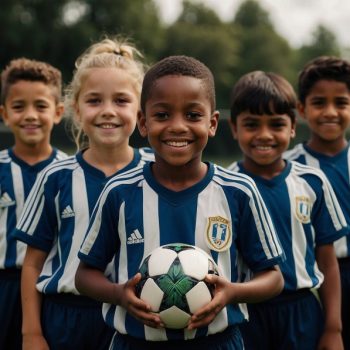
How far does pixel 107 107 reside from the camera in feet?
11.6

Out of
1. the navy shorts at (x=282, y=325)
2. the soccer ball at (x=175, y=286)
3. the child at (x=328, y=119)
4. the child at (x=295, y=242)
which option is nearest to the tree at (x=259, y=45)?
the child at (x=328, y=119)

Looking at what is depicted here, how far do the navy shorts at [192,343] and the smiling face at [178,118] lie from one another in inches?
29.4

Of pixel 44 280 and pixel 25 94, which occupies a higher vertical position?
pixel 25 94

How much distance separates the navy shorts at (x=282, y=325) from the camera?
11.4 feet

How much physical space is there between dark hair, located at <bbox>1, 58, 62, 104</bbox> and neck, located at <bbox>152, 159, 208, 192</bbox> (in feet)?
5.55

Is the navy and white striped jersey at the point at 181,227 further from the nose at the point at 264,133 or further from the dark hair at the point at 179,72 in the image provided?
the nose at the point at 264,133

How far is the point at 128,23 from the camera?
47.9 m

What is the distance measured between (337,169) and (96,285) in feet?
6.51

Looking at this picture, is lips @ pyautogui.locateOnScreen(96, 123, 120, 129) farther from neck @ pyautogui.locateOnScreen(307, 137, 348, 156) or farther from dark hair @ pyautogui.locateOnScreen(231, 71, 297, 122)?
neck @ pyautogui.locateOnScreen(307, 137, 348, 156)

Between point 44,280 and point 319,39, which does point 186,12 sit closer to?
point 319,39

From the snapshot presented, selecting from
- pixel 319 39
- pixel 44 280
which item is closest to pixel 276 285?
pixel 44 280

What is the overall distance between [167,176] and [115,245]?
377mm

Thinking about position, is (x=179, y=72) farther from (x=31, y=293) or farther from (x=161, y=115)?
(x=31, y=293)

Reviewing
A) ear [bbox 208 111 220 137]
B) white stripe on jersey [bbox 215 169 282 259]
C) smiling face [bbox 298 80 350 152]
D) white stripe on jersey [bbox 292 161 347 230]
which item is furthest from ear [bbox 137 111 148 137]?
smiling face [bbox 298 80 350 152]
